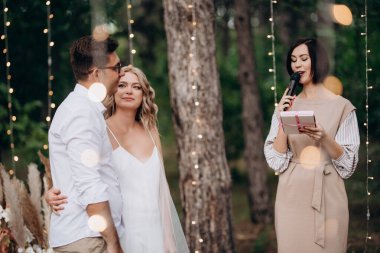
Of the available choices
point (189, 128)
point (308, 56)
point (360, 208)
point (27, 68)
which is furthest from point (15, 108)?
point (308, 56)

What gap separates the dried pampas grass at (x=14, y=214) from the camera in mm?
4887

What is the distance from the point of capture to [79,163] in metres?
3.08

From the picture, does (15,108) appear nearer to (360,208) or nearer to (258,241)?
(258,241)

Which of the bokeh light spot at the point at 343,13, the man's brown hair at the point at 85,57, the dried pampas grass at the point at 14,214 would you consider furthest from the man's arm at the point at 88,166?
the bokeh light spot at the point at 343,13

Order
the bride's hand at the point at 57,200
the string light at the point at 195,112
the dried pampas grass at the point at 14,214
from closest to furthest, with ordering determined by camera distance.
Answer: the bride's hand at the point at 57,200 → the dried pampas grass at the point at 14,214 → the string light at the point at 195,112

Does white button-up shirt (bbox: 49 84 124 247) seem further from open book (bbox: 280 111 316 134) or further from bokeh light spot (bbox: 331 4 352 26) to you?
bokeh light spot (bbox: 331 4 352 26)

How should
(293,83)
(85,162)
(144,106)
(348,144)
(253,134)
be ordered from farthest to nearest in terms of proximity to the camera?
(253,134) → (144,106) → (348,144) → (293,83) → (85,162)

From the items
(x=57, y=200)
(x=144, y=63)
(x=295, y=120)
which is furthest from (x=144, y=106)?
(x=144, y=63)

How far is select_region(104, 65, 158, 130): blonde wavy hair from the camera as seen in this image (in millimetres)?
4164

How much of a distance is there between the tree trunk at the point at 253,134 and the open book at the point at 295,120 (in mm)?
5013

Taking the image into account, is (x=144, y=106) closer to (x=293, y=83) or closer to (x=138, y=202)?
(x=138, y=202)

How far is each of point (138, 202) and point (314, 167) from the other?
1.09 meters

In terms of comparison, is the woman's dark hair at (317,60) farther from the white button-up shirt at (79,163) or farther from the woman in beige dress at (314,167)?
the white button-up shirt at (79,163)

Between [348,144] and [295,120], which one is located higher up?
[295,120]
